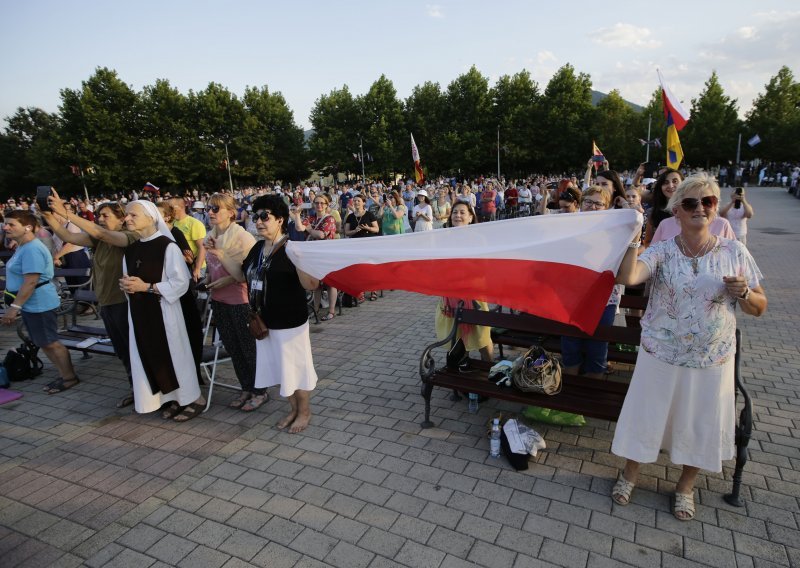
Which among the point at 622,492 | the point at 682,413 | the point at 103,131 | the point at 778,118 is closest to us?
the point at 682,413

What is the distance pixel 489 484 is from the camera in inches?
137

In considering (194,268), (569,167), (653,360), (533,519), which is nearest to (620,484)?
(533,519)

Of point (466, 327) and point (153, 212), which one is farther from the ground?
point (153, 212)

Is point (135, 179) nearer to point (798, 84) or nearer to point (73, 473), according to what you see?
point (73, 473)

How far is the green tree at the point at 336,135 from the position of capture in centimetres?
5741

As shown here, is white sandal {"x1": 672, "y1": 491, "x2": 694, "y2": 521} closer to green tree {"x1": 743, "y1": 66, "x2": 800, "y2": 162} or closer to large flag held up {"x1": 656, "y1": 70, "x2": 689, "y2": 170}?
large flag held up {"x1": 656, "y1": 70, "x2": 689, "y2": 170}

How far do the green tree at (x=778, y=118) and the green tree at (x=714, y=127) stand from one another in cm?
180

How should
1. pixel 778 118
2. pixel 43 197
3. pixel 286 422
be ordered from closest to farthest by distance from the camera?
1. pixel 286 422
2. pixel 43 197
3. pixel 778 118

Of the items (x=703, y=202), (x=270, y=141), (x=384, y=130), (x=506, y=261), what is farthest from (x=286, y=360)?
(x=270, y=141)

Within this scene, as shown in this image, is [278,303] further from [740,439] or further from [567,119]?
[567,119]

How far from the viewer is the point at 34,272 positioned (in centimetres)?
527

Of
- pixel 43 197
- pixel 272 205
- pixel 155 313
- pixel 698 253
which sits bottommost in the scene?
pixel 155 313

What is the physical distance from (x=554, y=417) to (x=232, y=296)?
344 centimetres

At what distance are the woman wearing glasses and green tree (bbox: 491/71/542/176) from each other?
50221mm
